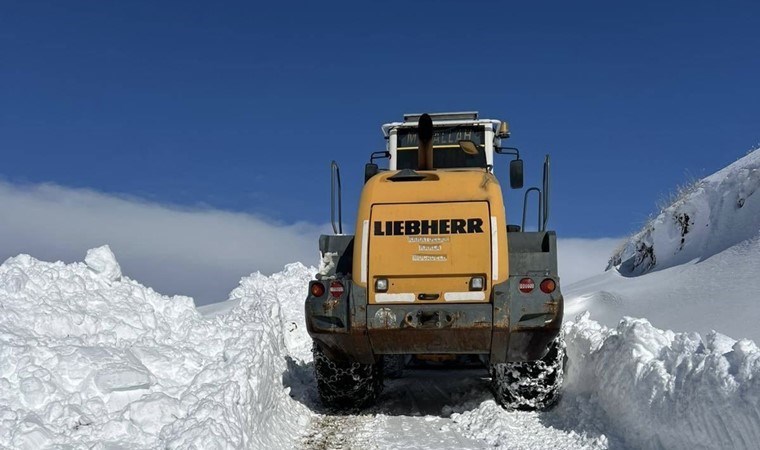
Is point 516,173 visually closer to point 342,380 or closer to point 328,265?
point 328,265

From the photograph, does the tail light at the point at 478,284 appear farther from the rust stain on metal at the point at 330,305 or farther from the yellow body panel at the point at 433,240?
the rust stain on metal at the point at 330,305

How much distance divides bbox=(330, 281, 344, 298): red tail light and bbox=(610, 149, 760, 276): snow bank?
7221 millimetres

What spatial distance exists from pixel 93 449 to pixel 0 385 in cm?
85

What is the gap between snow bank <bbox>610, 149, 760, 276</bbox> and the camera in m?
11.2

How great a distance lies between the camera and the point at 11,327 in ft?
17.6

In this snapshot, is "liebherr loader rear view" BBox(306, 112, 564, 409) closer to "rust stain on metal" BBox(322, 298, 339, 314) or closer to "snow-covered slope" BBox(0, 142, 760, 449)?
"rust stain on metal" BBox(322, 298, 339, 314)

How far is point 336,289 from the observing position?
648 centimetres

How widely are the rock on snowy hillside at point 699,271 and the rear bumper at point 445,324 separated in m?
2.49

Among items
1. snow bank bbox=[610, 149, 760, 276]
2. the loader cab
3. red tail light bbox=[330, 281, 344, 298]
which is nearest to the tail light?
red tail light bbox=[330, 281, 344, 298]

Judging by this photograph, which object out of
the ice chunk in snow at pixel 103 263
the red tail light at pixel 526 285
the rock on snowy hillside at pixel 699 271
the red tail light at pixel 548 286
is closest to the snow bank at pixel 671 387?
the red tail light at pixel 548 286

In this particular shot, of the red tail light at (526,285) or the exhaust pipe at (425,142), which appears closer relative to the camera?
the red tail light at (526,285)

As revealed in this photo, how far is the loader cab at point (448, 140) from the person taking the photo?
8664mm

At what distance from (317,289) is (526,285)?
1.97 m

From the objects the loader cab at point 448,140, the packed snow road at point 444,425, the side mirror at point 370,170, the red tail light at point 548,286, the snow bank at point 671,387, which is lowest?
the packed snow road at point 444,425
